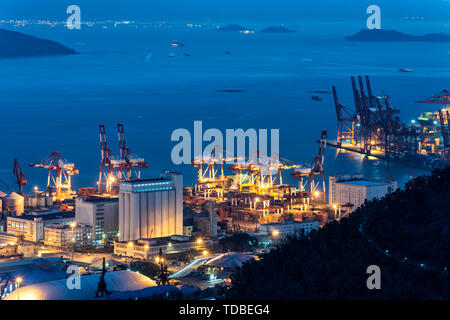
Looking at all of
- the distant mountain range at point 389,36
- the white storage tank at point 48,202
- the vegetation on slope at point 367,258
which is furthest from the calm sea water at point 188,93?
the vegetation on slope at point 367,258

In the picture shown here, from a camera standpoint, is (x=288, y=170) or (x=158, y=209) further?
(x=288, y=170)

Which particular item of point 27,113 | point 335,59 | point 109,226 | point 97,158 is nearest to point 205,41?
point 335,59

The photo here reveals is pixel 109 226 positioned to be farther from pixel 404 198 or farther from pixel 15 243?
pixel 404 198

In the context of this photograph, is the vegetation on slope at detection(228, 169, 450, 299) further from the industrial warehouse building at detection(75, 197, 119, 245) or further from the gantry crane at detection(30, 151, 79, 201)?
the gantry crane at detection(30, 151, 79, 201)

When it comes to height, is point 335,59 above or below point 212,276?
above

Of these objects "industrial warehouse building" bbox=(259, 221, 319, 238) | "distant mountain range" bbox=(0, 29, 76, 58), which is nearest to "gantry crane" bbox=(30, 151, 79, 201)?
"industrial warehouse building" bbox=(259, 221, 319, 238)
